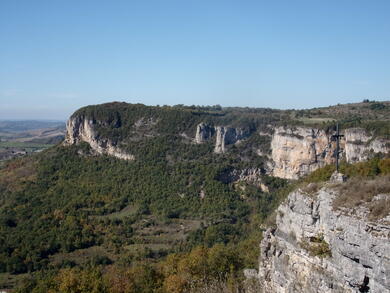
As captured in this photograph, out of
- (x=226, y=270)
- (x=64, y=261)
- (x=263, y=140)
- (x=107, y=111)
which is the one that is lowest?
(x=64, y=261)

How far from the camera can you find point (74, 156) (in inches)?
3871

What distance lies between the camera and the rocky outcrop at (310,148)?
6650cm

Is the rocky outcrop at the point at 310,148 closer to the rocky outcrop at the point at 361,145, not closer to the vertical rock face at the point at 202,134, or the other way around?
the rocky outcrop at the point at 361,145

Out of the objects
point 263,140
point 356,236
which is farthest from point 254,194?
point 356,236

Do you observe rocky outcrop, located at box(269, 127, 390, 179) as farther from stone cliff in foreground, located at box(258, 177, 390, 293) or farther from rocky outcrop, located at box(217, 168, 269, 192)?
stone cliff in foreground, located at box(258, 177, 390, 293)

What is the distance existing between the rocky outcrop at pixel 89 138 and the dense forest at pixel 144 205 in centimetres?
151

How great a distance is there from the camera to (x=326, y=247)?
17.4 m

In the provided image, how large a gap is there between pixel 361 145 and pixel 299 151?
1473cm

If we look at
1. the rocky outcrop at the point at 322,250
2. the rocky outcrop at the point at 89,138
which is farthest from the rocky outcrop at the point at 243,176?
the rocky outcrop at the point at 322,250

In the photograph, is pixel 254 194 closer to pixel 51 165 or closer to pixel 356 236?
pixel 51 165

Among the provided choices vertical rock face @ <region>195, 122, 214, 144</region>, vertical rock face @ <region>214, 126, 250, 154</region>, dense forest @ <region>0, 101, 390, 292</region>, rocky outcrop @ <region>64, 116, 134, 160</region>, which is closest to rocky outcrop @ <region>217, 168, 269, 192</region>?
dense forest @ <region>0, 101, 390, 292</region>

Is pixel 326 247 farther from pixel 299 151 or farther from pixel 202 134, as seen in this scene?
pixel 202 134

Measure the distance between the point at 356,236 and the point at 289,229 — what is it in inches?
215

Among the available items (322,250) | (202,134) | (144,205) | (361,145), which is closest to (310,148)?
(361,145)
